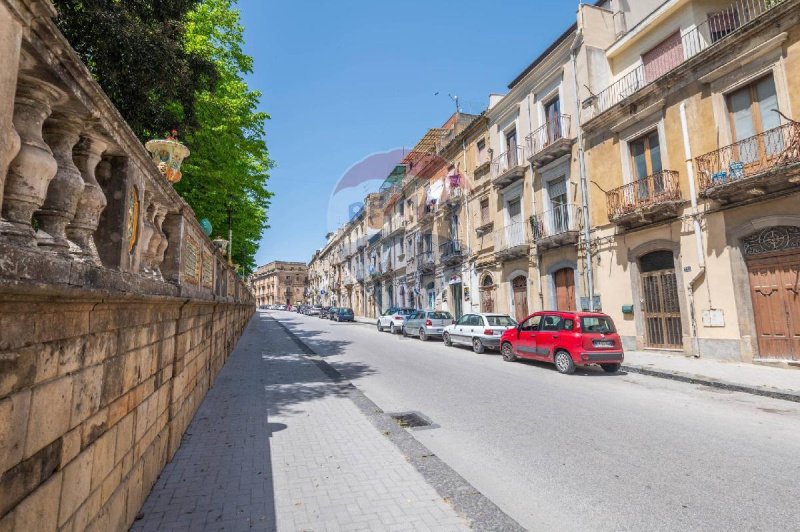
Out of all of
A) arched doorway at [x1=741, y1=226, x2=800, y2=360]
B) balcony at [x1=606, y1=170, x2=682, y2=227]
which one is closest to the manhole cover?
arched doorway at [x1=741, y1=226, x2=800, y2=360]

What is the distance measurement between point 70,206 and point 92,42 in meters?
9.17

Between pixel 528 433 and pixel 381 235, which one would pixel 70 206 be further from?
pixel 381 235

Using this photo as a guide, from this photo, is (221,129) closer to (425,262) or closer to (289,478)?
(289,478)

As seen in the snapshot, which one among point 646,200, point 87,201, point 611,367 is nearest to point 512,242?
point 646,200

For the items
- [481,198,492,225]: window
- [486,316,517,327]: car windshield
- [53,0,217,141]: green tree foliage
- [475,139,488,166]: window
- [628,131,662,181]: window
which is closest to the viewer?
[53,0,217,141]: green tree foliage

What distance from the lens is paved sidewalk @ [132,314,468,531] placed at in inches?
137

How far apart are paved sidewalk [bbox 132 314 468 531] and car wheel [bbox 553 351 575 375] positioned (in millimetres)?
6018

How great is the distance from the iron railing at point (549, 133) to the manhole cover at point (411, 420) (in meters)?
13.9

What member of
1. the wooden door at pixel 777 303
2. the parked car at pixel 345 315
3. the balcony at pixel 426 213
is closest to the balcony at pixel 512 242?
the balcony at pixel 426 213

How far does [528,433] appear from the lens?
574 cm

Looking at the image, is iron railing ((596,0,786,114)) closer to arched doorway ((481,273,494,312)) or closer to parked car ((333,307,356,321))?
arched doorway ((481,273,494,312))

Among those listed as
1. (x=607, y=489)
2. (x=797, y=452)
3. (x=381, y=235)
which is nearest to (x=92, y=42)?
(x=607, y=489)

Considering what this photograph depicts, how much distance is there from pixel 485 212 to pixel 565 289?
7280mm

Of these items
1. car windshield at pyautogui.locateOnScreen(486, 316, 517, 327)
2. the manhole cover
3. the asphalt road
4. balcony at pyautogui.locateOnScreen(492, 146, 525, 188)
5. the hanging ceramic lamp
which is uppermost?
balcony at pyautogui.locateOnScreen(492, 146, 525, 188)
